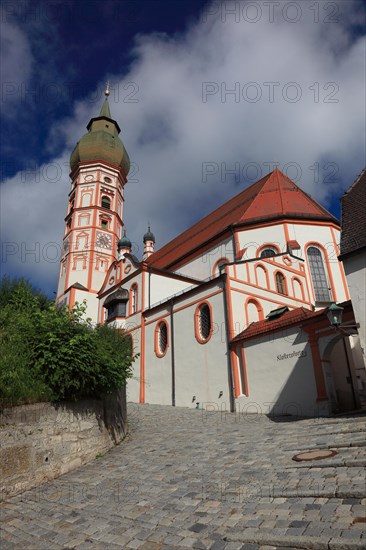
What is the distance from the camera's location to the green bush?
7141 mm

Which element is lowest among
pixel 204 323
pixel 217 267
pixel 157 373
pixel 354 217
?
pixel 157 373

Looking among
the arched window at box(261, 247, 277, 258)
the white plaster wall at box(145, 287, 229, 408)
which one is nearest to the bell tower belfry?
the white plaster wall at box(145, 287, 229, 408)

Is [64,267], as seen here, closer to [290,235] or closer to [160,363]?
[160,363]

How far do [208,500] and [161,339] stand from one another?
A: 16.6m

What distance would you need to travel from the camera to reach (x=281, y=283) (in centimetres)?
2162

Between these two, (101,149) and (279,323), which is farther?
(101,149)

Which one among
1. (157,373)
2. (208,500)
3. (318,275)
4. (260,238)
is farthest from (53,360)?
(318,275)

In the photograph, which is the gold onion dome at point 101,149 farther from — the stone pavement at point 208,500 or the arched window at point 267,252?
the stone pavement at point 208,500

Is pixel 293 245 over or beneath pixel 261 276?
over

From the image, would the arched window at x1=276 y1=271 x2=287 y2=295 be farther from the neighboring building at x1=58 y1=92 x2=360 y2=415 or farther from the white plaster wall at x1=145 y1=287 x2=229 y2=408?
the white plaster wall at x1=145 y1=287 x2=229 y2=408

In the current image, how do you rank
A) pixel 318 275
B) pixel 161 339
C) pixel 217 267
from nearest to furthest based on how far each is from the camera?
pixel 161 339
pixel 318 275
pixel 217 267

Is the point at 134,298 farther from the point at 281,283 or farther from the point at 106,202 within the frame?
the point at 106,202

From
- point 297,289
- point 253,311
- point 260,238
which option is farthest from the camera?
point 260,238

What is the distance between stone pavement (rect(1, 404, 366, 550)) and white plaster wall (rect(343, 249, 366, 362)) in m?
2.63
